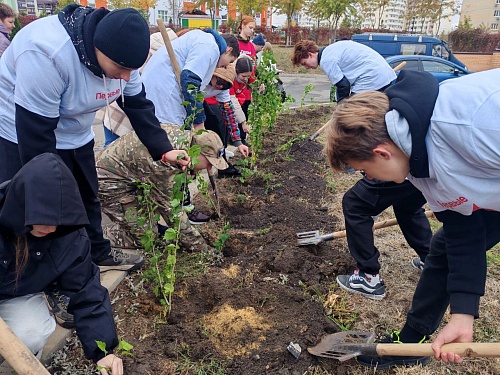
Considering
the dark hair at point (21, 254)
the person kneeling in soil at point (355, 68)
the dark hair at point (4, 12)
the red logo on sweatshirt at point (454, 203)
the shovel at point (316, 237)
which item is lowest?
the shovel at point (316, 237)

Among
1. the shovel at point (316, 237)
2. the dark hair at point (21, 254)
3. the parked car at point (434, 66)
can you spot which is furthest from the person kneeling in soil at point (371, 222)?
the parked car at point (434, 66)

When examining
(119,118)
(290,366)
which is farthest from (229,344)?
(119,118)

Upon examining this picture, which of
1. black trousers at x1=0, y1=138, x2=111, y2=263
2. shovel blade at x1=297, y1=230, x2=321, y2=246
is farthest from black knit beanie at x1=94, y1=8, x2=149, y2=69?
shovel blade at x1=297, y1=230, x2=321, y2=246

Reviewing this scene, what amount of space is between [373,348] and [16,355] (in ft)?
4.99

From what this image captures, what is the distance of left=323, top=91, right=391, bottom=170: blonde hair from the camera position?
161cm

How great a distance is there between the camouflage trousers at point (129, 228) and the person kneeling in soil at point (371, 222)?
42.9 inches

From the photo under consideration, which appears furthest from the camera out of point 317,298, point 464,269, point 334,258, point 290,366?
point 334,258

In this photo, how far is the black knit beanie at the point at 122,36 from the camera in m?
2.02

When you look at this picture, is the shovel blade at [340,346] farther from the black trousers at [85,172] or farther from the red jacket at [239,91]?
the red jacket at [239,91]

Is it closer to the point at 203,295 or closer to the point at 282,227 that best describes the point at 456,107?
the point at 203,295

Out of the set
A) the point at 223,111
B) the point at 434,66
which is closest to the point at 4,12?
the point at 223,111

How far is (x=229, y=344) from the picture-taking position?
2.45 meters

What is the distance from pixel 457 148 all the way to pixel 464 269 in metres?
0.58

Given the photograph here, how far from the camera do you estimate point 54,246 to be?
6.41 ft
